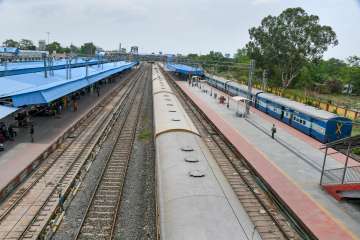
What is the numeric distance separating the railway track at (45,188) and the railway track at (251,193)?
8762 millimetres

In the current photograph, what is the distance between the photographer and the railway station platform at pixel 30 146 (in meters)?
17.4

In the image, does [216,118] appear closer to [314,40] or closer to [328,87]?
[314,40]

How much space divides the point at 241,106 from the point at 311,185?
89.4 ft

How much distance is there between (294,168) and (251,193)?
4.93 meters

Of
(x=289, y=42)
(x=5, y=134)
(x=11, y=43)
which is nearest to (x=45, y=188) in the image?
(x=5, y=134)

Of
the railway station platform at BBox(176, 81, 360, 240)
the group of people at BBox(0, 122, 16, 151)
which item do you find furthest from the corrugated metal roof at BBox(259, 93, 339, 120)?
the group of people at BBox(0, 122, 16, 151)

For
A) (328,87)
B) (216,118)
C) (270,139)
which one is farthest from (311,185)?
(328,87)

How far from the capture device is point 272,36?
2082 inches

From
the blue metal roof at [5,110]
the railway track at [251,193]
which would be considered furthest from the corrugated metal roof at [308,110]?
the blue metal roof at [5,110]

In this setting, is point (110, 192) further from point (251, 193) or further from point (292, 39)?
point (292, 39)

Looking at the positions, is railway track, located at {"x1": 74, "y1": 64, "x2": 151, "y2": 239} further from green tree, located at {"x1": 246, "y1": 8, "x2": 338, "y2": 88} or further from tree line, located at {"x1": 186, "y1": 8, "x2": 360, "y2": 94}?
green tree, located at {"x1": 246, "y1": 8, "x2": 338, "y2": 88}

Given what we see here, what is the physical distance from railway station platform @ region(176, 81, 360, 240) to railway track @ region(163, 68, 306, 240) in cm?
51

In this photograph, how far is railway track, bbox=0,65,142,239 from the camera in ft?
43.4

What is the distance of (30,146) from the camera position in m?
22.6
